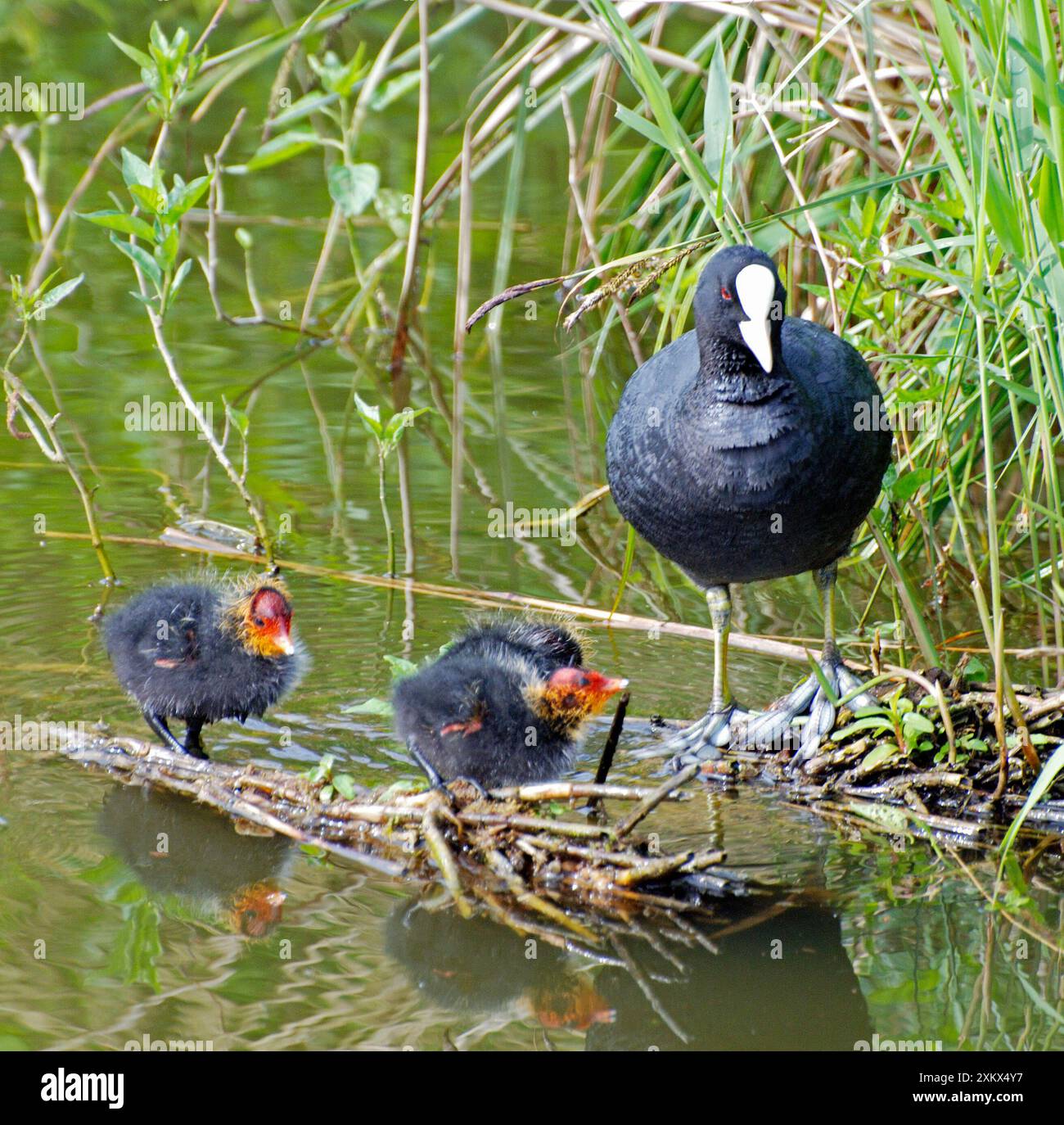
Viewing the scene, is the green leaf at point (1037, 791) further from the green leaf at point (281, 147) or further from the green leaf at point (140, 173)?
the green leaf at point (281, 147)

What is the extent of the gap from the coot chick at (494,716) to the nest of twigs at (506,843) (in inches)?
3.0

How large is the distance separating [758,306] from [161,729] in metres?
1.65

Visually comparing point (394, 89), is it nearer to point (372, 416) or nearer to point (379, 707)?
point (372, 416)

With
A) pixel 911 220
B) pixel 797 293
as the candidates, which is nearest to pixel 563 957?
pixel 911 220

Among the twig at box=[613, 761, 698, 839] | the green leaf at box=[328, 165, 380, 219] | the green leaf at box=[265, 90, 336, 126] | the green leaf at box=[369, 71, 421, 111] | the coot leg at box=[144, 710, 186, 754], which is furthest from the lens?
the green leaf at box=[328, 165, 380, 219]

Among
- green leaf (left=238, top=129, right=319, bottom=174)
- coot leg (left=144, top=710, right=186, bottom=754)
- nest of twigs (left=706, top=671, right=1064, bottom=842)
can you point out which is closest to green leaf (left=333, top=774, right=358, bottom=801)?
coot leg (left=144, top=710, right=186, bottom=754)

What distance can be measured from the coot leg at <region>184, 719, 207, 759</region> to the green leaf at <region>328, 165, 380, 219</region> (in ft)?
11.8

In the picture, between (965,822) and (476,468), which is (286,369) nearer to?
(476,468)

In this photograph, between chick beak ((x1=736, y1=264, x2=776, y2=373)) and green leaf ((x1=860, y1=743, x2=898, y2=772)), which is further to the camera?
green leaf ((x1=860, y1=743, x2=898, y2=772))

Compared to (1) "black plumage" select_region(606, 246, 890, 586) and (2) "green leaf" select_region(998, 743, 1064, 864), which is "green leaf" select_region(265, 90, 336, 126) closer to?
(1) "black plumage" select_region(606, 246, 890, 586)

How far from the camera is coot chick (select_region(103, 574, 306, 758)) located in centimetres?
351

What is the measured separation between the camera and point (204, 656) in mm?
3520

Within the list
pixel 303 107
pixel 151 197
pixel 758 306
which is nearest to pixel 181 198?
pixel 151 197
